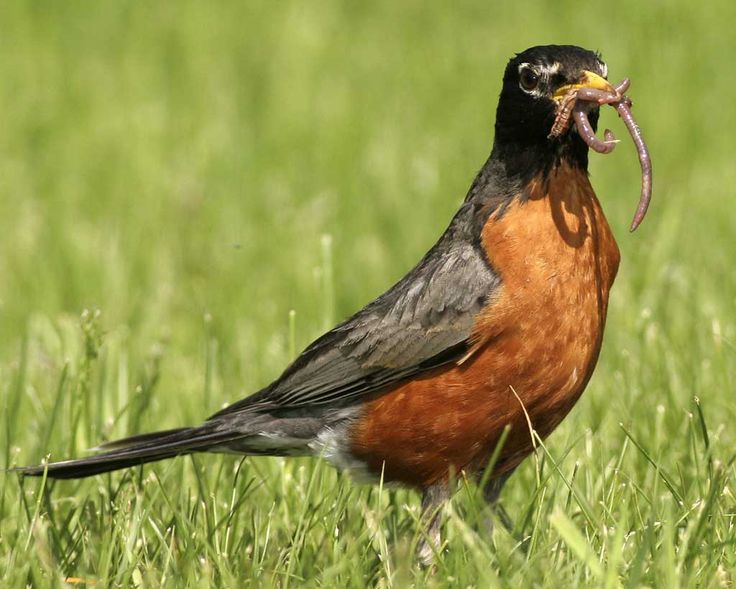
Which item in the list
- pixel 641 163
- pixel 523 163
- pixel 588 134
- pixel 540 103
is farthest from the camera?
pixel 523 163

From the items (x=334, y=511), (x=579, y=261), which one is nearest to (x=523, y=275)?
(x=579, y=261)

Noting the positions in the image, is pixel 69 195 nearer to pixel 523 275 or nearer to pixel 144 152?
pixel 144 152

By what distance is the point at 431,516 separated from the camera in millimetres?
4105

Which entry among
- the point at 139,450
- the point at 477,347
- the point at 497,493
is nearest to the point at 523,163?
the point at 477,347

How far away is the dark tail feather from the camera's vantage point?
4.24 meters

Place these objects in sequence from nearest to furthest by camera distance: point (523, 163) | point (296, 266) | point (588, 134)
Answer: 1. point (588, 134)
2. point (523, 163)
3. point (296, 266)

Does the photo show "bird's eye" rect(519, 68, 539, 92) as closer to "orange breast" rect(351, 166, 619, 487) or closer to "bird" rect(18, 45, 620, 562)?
"bird" rect(18, 45, 620, 562)

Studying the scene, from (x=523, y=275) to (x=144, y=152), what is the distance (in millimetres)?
5036

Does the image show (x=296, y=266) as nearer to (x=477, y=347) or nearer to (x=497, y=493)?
(x=497, y=493)

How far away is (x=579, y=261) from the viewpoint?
13.5 ft

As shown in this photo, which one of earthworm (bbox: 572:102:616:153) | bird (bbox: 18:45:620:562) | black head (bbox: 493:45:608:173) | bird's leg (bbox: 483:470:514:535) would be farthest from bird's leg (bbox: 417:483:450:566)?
earthworm (bbox: 572:102:616:153)

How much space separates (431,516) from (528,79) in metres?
1.31

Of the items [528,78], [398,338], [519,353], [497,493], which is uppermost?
[528,78]

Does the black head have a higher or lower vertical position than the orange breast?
higher
